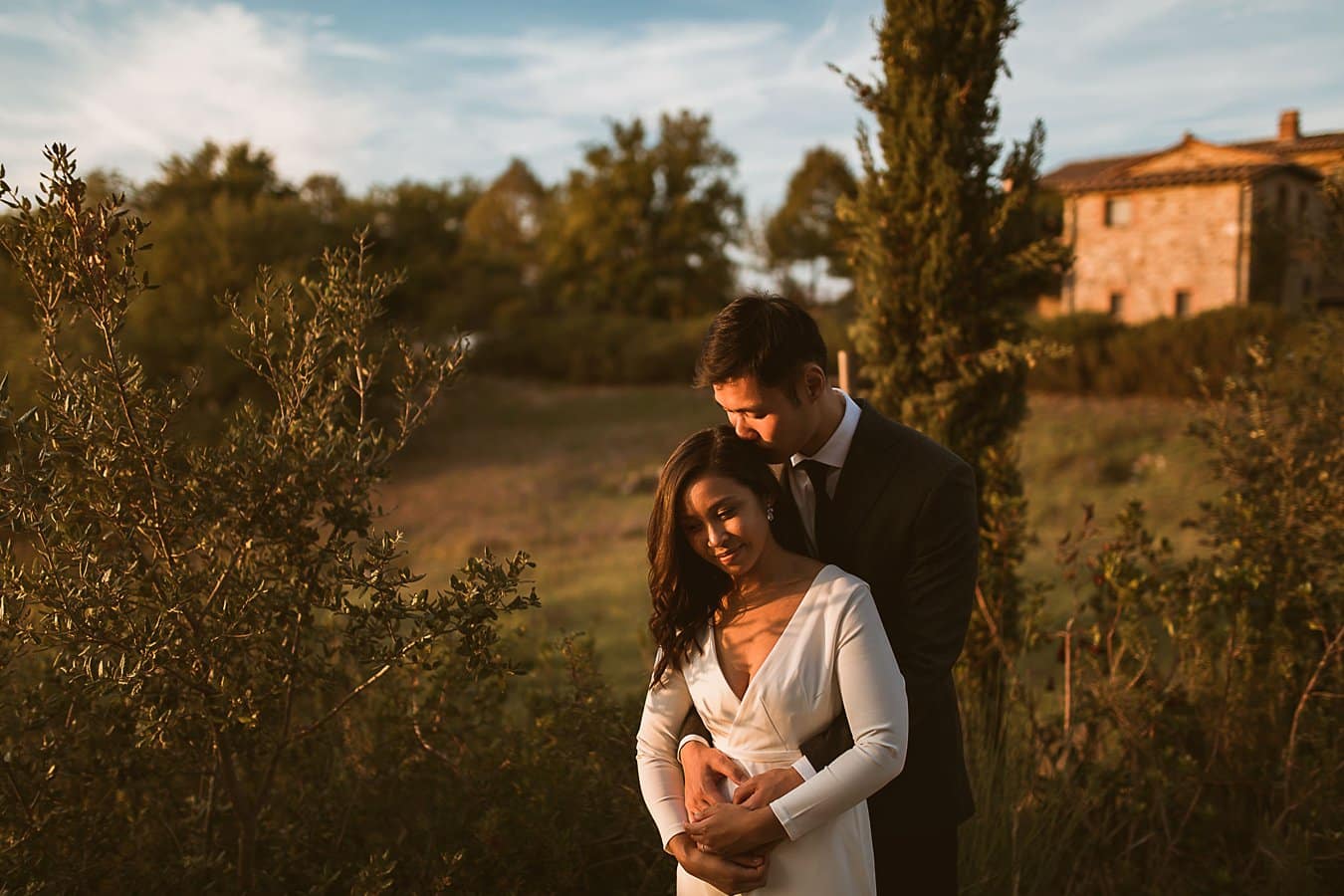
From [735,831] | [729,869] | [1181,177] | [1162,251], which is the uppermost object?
[1181,177]

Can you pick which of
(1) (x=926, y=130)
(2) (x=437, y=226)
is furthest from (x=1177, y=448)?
(2) (x=437, y=226)

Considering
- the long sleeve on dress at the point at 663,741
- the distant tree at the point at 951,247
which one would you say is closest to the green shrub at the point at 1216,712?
the distant tree at the point at 951,247

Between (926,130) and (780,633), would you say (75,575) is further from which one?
(926,130)

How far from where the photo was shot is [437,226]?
28094 millimetres

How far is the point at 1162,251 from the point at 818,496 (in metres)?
29.2

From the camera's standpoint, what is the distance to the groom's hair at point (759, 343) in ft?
8.71

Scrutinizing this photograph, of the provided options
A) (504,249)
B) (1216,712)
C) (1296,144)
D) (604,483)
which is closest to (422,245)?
(604,483)

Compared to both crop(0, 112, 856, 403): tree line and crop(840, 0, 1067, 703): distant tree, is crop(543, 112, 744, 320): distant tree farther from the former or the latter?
crop(840, 0, 1067, 703): distant tree

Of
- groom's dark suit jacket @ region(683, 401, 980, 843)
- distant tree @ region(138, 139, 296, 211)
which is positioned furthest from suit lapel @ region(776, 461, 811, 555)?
distant tree @ region(138, 139, 296, 211)

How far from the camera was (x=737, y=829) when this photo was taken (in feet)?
7.78

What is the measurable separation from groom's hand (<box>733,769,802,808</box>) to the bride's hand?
2 cm

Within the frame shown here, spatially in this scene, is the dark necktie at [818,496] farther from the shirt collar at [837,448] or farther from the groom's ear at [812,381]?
the groom's ear at [812,381]

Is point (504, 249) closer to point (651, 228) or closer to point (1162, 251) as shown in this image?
point (651, 228)

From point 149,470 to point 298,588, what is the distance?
0.59 metres
